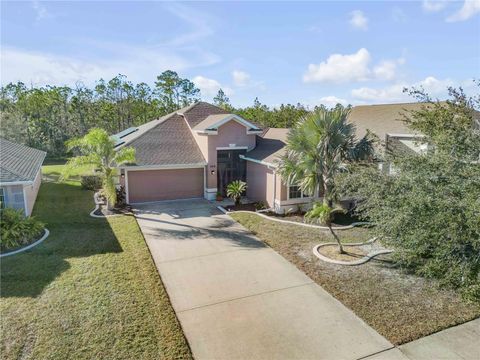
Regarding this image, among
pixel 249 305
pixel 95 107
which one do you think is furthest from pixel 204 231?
pixel 95 107

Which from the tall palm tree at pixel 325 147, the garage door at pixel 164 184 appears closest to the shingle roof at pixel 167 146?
the garage door at pixel 164 184

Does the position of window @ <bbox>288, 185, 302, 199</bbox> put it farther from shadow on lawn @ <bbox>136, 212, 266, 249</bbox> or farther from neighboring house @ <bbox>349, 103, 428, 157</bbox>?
neighboring house @ <bbox>349, 103, 428, 157</bbox>

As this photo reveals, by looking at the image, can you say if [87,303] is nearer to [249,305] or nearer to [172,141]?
[249,305]

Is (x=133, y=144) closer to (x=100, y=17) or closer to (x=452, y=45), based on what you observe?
(x=100, y=17)

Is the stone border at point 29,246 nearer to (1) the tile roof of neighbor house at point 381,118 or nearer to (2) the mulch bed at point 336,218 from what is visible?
(2) the mulch bed at point 336,218

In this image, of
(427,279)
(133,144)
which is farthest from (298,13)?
(133,144)
